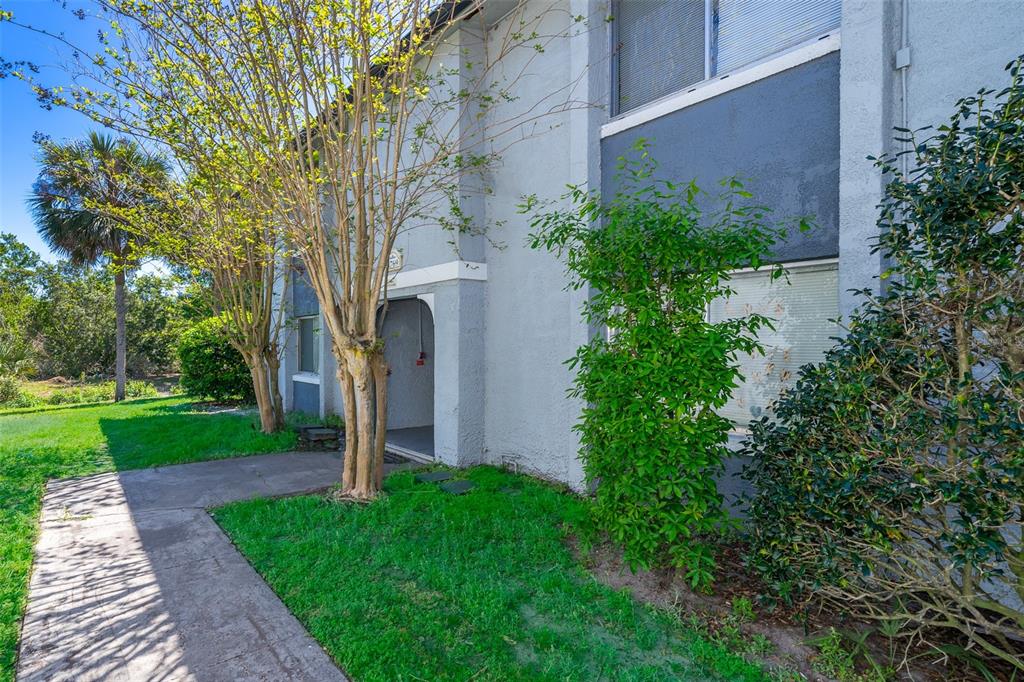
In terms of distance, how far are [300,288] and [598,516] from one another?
11124 millimetres

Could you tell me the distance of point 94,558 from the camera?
4832mm

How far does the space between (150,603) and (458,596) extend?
2227mm

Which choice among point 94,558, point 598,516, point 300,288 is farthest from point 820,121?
point 300,288

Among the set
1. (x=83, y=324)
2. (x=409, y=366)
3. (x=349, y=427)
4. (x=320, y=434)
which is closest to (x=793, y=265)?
(x=349, y=427)

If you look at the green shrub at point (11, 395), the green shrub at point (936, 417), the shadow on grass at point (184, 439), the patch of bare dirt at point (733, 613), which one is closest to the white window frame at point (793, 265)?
the patch of bare dirt at point (733, 613)

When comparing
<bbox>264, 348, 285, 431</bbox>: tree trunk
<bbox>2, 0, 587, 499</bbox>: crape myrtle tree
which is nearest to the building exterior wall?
<bbox>2, 0, 587, 499</bbox>: crape myrtle tree

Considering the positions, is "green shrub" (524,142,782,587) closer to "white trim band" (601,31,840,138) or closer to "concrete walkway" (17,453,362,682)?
"white trim band" (601,31,840,138)

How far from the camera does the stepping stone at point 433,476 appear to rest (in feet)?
24.1

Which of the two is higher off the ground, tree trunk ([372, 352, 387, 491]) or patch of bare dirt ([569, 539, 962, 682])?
tree trunk ([372, 352, 387, 491])

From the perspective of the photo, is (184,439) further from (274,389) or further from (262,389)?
(274,389)

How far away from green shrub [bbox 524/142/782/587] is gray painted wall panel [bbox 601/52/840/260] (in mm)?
947

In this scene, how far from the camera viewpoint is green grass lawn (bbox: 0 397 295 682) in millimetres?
4445

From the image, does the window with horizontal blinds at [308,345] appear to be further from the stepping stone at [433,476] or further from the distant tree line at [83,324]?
the distant tree line at [83,324]

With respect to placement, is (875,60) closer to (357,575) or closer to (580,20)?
(580,20)
